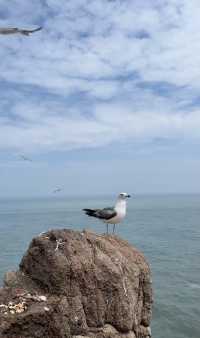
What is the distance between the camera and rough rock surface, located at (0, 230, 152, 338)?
45.7 feet

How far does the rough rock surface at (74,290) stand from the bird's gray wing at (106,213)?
2973 mm

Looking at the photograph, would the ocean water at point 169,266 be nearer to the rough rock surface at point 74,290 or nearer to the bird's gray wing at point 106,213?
the bird's gray wing at point 106,213

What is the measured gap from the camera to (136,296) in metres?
17.0

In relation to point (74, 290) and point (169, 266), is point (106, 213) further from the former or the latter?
point (169, 266)

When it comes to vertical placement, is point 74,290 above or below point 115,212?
below

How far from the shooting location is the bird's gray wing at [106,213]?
20.1 metres

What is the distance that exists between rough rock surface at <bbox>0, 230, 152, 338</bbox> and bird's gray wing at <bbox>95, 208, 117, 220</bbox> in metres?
2.97

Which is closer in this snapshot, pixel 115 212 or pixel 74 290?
pixel 74 290

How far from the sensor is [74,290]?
1518 centimetres

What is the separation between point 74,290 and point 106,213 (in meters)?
5.52

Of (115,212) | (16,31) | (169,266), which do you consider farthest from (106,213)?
(169,266)

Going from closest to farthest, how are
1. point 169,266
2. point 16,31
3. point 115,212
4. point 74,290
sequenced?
point 16,31 → point 74,290 → point 115,212 → point 169,266

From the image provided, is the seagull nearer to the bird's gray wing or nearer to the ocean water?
the bird's gray wing

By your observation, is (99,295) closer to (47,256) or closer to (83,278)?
(83,278)
